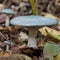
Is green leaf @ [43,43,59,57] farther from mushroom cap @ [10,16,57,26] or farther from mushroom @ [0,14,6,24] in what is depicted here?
mushroom @ [0,14,6,24]

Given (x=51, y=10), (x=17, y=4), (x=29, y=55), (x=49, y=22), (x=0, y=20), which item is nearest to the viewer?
(x=29, y=55)

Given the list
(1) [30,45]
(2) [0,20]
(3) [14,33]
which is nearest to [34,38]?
(1) [30,45]

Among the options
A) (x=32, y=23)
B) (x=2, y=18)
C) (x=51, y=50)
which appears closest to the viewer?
(x=51, y=50)

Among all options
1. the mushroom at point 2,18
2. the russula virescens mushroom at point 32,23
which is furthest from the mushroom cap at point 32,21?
the mushroom at point 2,18

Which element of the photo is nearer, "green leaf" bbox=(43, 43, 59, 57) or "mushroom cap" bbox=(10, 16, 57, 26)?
"green leaf" bbox=(43, 43, 59, 57)

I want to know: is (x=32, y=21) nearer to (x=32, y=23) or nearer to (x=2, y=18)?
(x=32, y=23)

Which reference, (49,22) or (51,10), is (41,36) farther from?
(51,10)

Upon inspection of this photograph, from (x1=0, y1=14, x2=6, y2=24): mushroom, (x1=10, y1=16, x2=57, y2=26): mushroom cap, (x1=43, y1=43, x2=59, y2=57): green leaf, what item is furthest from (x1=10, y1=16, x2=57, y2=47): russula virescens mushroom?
(x1=0, y1=14, x2=6, y2=24): mushroom

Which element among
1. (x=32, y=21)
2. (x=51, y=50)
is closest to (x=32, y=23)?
(x=32, y=21)

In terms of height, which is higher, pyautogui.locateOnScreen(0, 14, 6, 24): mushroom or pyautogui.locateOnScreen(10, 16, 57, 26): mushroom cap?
pyautogui.locateOnScreen(10, 16, 57, 26): mushroom cap

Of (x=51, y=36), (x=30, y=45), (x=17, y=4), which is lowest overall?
(x=17, y=4)

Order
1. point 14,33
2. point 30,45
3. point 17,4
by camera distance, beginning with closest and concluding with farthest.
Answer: point 30,45 < point 14,33 < point 17,4
